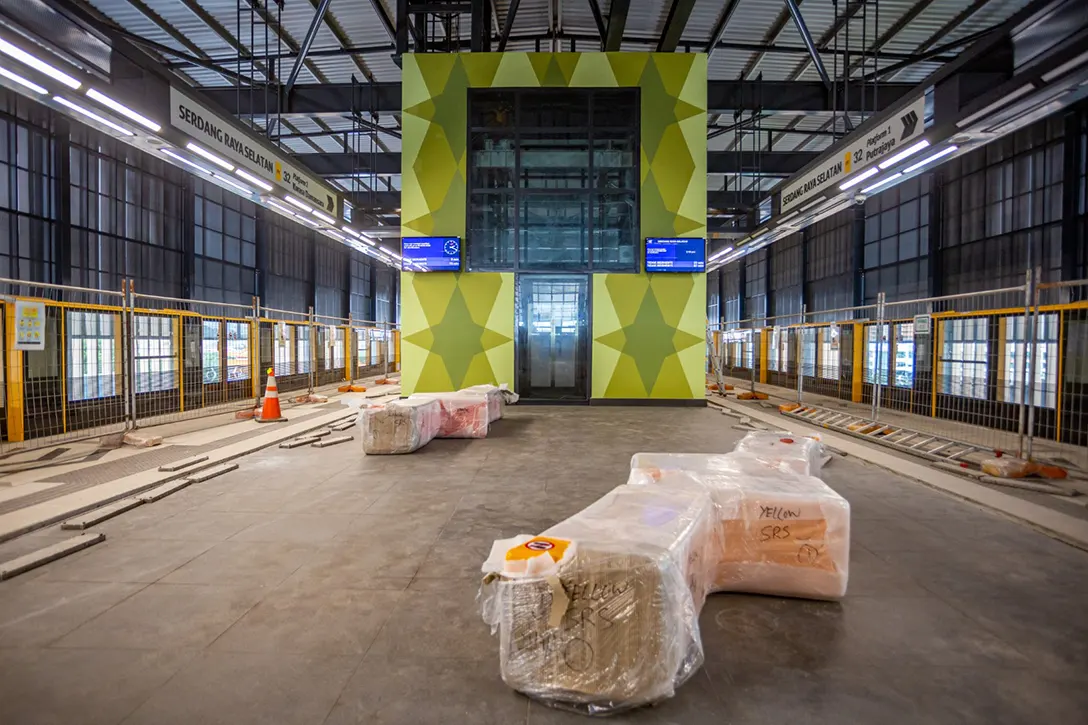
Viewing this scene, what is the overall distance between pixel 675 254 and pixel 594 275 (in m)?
1.77

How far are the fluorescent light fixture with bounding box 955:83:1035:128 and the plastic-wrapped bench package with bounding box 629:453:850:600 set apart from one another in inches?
183

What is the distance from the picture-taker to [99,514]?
12.7 feet

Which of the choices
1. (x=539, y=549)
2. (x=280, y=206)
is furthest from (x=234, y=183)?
(x=539, y=549)

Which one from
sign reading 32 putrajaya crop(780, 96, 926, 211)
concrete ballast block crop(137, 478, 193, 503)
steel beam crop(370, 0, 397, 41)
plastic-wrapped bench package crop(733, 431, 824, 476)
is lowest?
concrete ballast block crop(137, 478, 193, 503)

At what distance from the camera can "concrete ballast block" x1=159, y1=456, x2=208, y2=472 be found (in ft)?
17.3

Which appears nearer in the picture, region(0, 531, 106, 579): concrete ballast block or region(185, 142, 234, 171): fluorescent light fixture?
region(0, 531, 106, 579): concrete ballast block

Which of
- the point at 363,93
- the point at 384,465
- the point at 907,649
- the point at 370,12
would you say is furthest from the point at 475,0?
the point at 907,649

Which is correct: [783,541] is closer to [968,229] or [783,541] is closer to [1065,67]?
[1065,67]

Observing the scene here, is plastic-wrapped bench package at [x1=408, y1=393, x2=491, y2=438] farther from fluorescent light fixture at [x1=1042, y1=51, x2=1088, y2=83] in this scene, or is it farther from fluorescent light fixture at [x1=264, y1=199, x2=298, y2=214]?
fluorescent light fixture at [x1=1042, y1=51, x2=1088, y2=83]

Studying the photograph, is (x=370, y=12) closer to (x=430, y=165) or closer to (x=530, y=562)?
(x=430, y=165)

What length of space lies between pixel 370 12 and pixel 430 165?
3.60 m

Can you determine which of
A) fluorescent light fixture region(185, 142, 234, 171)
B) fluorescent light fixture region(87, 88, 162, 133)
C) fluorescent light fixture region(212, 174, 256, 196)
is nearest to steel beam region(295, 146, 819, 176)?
fluorescent light fixture region(212, 174, 256, 196)

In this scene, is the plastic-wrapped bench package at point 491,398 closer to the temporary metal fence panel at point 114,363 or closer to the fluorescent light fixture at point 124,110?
the temporary metal fence panel at point 114,363

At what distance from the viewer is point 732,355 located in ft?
84.3
